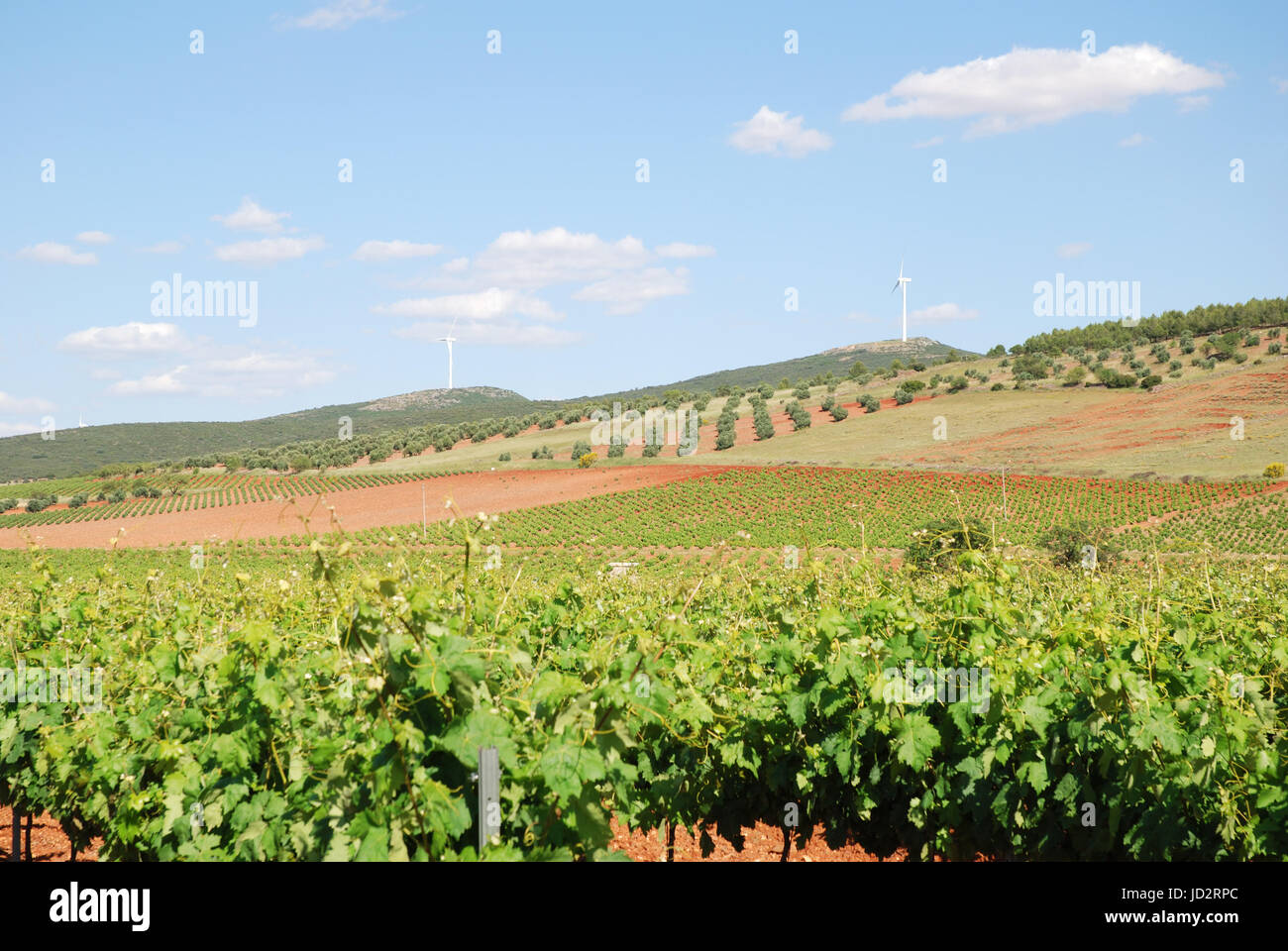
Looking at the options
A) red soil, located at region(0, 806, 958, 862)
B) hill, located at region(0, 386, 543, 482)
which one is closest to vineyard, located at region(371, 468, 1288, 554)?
red soil, located at region(0, 806, 958, 862)

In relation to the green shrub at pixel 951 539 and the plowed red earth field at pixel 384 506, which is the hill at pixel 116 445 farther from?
the green shrub at pixel 951 539

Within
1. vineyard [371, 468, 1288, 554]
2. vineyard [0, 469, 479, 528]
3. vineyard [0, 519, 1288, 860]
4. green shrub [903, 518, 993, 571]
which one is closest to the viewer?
vineyard [0, 519, 1288, 860]

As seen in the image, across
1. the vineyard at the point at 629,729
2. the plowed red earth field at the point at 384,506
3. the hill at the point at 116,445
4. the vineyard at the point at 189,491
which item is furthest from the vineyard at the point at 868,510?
the hill at the point at 116,445

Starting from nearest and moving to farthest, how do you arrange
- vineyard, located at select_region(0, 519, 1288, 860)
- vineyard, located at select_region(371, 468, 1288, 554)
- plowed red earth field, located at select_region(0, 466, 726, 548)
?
vineyard, located at select_region(0, 519, 1288, 860), vineyard, located at select_region(371, 468, 1288, 554), plowed red earth field, located at select_region(0, 466, 726, 548)

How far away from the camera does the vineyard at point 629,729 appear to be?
132 inches

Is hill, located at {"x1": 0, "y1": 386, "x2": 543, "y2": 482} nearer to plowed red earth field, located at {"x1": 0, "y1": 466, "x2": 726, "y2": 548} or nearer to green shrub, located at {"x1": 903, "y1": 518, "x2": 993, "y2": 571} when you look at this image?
plowed red earth field, located at {"x1": 0, "y1": 466, "x2": 726, "y2": 548}

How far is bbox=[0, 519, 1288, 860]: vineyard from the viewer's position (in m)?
3.36

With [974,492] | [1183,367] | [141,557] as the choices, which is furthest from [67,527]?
[1183,367]

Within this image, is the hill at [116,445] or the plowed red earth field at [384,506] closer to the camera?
the plowed red earth field at [384,506]

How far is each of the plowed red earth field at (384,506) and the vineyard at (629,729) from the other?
59496 mm

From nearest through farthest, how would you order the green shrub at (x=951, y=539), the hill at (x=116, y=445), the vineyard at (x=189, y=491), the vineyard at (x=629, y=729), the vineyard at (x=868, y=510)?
the vineyard at (x=629, y=729), the green shrub at (x=951, y=539), the vineyard at (x=868, y=510), the vineyard at (x=189, y=491), the hill at (x=116, y=445)

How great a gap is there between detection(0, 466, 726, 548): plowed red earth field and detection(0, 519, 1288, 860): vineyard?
195 ft
